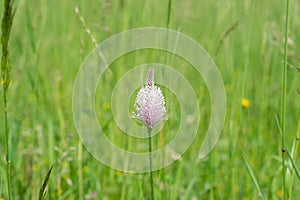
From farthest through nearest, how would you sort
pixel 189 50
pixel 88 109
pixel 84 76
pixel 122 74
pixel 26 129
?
pixel 189 50
pixel 26 129
pixel 122 74
pixel 88 109
pixel 84 76

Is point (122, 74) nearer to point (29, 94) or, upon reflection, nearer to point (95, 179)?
point (95, 179)

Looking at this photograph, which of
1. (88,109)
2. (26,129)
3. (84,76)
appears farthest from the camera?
(26,129)

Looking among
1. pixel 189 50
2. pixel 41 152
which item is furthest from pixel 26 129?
pixel 189 50

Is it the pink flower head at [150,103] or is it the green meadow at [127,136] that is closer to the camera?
the pink flower head at [150,103]

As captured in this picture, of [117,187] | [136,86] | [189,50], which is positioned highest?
[189,50]

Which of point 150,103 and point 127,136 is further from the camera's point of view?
point 127,136

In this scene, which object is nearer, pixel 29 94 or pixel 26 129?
pixel 26 129

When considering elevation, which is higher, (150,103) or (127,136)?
(150,103)

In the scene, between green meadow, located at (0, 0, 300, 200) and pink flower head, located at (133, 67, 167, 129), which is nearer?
pink flower head, located at (133, 67, 167, 129)
